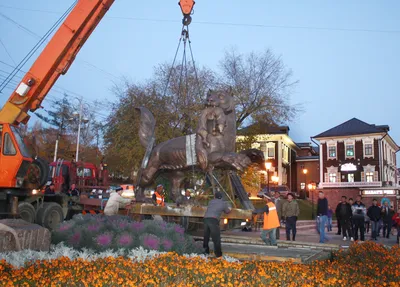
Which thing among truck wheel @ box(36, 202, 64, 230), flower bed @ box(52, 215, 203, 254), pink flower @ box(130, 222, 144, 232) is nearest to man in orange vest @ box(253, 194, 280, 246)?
flower bed @ box(52, 215, 203, 254)

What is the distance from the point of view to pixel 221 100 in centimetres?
1037

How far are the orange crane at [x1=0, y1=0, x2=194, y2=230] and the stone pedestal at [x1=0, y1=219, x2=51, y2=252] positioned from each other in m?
6.40

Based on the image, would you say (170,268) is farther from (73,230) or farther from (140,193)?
(140,193)

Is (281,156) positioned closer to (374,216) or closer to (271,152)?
(271,152)

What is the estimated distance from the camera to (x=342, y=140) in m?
54.6

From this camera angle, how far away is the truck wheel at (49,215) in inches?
550

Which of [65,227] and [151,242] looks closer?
[151,242]

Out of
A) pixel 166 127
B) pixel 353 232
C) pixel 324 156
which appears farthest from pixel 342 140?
pixel 353 232

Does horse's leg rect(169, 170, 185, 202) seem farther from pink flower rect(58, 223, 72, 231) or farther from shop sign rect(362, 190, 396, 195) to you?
shop sign rect(362, 190, 396, 195)

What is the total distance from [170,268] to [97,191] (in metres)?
15.8

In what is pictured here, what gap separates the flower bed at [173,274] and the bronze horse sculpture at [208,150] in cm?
372

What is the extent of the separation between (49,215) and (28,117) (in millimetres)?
3352

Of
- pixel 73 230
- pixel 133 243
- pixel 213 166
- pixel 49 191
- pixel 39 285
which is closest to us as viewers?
pixel 39 285

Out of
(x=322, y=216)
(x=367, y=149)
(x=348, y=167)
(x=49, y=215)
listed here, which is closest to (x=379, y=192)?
(x=348, y=167)
